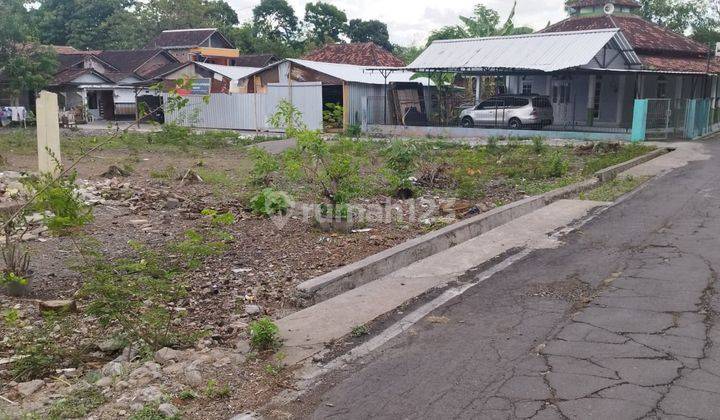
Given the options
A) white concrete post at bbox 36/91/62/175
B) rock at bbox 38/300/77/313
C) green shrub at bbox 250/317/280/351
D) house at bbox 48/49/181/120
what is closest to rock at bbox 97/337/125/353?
rock at bbox 38/300/77/313

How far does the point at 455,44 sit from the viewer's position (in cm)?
3200

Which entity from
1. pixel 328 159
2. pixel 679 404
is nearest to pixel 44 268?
pixel 328 159

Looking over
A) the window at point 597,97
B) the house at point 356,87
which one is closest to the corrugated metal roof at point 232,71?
the house at point 356,87

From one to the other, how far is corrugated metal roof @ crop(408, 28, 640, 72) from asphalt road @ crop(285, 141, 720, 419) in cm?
1914

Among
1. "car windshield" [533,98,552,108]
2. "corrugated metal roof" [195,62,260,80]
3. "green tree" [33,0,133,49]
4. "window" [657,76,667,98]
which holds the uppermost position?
"green tree" [33,0,133,49]

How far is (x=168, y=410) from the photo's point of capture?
4215 millimetres

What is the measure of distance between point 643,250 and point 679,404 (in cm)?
439

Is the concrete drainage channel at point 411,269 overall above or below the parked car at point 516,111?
below

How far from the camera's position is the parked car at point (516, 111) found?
27.2 meters

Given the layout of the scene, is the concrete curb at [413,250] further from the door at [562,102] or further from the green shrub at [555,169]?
the door at [562,102]

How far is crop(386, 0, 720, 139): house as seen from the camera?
83.7ft

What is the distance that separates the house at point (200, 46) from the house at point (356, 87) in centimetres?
2047

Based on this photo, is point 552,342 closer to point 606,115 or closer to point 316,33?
point 606,115

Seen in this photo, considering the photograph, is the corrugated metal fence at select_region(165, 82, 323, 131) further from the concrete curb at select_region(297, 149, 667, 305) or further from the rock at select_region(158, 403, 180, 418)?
the rock at select_region(158, 403, 180, 418)
